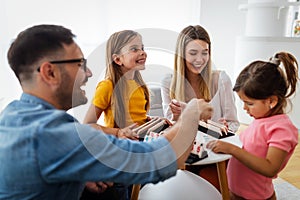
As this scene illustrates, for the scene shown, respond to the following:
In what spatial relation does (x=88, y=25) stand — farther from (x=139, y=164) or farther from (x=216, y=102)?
(x=139, y=164)

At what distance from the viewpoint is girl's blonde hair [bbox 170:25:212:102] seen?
1.42m

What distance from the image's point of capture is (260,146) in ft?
3.22

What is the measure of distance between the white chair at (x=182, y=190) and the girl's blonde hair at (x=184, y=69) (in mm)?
437

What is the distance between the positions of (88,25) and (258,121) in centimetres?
198

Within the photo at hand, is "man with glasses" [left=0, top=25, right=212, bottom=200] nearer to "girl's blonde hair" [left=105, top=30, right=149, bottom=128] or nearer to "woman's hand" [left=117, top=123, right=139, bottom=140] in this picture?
"woman's hand" [left=117, top=123, right=139, bottom=140]

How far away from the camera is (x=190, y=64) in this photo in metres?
1.48

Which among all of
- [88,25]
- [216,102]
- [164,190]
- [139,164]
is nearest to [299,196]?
[216,102]

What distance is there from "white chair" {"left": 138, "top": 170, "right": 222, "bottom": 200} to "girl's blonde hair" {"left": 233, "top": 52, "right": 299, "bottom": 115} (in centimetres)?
39

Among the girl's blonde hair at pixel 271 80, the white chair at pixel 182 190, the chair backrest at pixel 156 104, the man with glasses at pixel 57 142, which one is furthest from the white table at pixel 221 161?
the chair backrest at pixel 156 104

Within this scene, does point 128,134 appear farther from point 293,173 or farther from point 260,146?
point 293,173

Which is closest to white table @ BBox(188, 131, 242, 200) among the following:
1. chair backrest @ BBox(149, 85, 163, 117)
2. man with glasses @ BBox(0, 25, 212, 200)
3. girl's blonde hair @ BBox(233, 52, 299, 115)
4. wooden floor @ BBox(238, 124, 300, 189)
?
girl's blonde hair @ BBox(233, 52, 299, 115)

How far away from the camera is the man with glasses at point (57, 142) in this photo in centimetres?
57

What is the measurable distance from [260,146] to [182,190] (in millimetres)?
336

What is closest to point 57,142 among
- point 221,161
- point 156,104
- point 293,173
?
point 221,161
